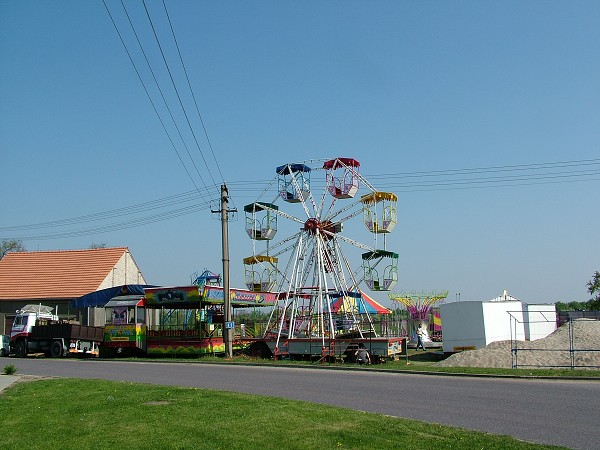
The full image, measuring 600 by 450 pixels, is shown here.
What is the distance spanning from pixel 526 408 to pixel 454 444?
486cm

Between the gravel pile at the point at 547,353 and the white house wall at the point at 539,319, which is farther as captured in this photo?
the white house wall at the point at 539,319

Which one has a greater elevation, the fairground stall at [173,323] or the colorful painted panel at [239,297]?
the colorful painted panel at [239,297]

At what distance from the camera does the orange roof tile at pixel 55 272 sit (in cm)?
5049

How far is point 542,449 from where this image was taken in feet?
28.8

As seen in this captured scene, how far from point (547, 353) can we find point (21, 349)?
28.6 metres

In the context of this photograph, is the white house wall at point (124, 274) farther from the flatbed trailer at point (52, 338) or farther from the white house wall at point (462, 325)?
the white house wall at point (462, 325)

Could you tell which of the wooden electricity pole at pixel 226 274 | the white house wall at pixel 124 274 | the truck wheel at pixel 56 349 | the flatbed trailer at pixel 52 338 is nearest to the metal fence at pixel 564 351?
the wooden electricity pole at pixel 226 274

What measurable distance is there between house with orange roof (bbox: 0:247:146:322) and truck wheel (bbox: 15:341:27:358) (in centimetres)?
1141

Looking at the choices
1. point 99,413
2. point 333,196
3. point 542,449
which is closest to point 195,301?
point 333,196

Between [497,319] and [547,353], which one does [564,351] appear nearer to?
[547,353]

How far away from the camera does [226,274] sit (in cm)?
3188

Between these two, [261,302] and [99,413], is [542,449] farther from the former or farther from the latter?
[261,302]

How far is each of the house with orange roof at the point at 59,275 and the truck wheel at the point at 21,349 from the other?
37.4 feet

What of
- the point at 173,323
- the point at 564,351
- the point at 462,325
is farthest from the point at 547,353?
the point at 173,323
